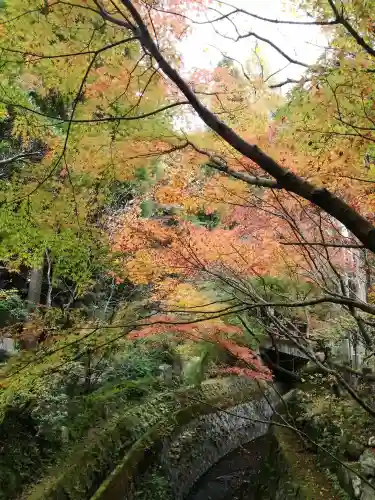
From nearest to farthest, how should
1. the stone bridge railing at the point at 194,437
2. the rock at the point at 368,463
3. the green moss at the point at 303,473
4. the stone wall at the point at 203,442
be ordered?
the rock at the point at 368,463 → the green moss at the point at 303,473 → the stone bridge railing at the point at 194,437 → the stone wall at the point at 203,442

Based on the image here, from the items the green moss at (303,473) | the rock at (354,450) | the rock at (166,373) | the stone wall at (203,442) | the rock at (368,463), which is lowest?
the stone wall at (203,442)

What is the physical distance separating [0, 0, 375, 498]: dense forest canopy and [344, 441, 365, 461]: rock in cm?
121

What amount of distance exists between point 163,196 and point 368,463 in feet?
22.0

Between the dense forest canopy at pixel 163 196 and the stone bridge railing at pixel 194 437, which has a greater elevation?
the dense forest canopy at pixel 163 196

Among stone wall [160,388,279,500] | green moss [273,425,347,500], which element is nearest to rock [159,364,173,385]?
stone wall [160,388,279,500]

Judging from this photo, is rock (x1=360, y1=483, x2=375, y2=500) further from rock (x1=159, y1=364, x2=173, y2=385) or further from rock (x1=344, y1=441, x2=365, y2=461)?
rock (x1=159, y1=364, x2=173, y2=385)

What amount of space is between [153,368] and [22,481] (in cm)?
511

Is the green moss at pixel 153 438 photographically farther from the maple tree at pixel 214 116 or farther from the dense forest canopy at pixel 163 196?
the maple tree at pixel 214 116

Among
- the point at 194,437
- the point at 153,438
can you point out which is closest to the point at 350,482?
the point at 153,438

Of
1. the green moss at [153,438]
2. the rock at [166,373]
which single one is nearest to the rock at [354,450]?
the green moss at [153,438]

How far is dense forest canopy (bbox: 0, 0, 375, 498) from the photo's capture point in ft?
8.19

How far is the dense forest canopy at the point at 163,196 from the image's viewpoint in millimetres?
2496

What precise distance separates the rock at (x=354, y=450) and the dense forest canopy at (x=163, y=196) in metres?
1.21

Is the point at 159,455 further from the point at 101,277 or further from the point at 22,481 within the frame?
the point at 101,277
